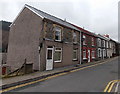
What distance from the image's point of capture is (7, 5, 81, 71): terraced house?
1167 cm

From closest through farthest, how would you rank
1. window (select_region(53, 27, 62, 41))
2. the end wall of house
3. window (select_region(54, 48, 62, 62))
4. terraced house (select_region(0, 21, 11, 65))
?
the end wall of house → window (select_region(54, 48, 62, 62)) → window (select_region(53, 27, 62, 41)) → terraced house (select_region(0, 21, 11, 65))

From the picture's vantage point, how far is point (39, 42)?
38.3ft

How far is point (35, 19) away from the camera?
1256 centimetres

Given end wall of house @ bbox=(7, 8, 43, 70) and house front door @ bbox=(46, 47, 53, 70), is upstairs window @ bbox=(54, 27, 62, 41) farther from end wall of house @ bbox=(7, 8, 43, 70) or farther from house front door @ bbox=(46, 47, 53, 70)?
end wall of house @ bbox=(7, 8, 43, 70)

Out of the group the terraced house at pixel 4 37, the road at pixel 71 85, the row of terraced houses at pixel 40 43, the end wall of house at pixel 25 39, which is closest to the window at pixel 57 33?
the row of terraced houses at pixel 40 43

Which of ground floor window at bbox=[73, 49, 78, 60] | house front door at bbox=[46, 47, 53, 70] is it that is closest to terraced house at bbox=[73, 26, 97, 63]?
ground floor window at bbox=[73, 49, 78, 60]

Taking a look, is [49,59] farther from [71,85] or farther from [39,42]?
[71,85]

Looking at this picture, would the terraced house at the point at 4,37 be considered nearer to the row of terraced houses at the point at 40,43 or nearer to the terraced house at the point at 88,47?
the row of terraced houses at the point at 40,43

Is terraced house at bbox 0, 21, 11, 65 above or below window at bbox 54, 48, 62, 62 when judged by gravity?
above

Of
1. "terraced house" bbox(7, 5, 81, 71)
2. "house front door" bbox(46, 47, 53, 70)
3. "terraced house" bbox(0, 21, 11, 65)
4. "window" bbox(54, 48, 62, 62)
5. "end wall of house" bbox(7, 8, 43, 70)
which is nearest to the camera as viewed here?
"terraced house" bbox(7, 5, 81, 71)

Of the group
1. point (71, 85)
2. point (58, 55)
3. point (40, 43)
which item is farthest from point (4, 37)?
point (71, 85)

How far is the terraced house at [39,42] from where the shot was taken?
11.7 metres

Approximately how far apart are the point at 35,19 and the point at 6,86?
8653mm

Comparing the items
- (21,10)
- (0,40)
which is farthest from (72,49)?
(0,40)
